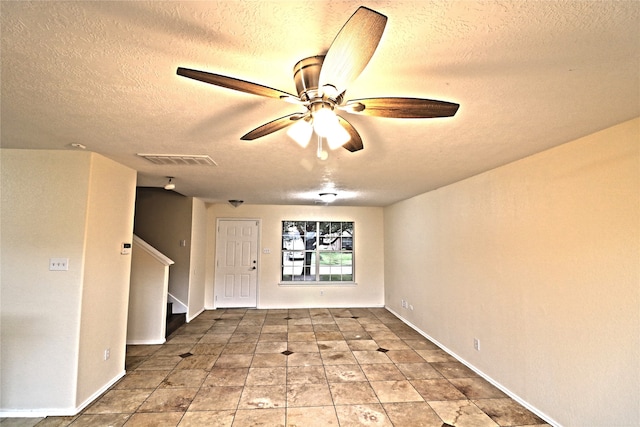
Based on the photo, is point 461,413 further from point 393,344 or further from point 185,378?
point 185,378

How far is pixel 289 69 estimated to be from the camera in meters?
1.34

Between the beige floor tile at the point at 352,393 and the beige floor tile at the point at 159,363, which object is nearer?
the beige floor tile at the point at 352,393

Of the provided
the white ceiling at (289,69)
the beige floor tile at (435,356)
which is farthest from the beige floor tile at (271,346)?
the white ceiling at (289,69)

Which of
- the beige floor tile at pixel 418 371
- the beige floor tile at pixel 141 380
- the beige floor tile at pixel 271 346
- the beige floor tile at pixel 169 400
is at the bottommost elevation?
the beige floor tile at pixel 169 400

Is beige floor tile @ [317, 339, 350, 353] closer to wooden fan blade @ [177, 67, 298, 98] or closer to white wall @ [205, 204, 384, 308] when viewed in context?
white wall @ [205, 204, 384, 308]

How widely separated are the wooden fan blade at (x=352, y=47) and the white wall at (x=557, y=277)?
2.01m

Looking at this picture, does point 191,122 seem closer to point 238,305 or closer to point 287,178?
point 287,178

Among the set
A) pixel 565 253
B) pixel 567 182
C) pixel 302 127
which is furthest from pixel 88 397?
pixel 567 182

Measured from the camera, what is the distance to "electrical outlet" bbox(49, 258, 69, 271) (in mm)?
2539

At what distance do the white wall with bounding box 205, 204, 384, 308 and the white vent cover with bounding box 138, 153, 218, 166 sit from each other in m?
3.54

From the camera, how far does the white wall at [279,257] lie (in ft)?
21.1

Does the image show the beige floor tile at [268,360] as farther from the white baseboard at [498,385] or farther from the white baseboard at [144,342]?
the white baseboard at [498,385]

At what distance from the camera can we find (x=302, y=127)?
1523 millimetres

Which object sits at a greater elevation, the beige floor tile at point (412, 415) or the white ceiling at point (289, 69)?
the white ceiling at point (289, 69)
